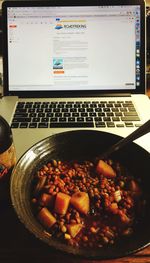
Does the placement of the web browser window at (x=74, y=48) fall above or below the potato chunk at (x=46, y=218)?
above

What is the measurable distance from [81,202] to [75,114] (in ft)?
1.60

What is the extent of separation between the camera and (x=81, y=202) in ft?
1.90

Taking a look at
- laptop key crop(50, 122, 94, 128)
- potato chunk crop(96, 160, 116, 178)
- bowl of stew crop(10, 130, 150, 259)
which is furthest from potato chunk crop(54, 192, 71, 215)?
laptop key crop(50, 122, 94, 128)

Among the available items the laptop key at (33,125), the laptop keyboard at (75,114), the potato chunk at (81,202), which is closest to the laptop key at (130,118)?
the laptop keyboard at (75,114)

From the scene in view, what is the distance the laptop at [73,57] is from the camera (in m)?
1.07

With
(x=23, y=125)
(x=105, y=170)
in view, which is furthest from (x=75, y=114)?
(x=105, y=170)

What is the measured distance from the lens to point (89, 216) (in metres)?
0.59

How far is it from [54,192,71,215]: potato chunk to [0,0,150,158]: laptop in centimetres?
50

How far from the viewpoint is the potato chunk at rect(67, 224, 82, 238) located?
0.54m

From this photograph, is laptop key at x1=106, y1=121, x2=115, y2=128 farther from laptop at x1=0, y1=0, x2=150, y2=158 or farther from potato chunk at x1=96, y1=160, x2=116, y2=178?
potato chunk at x1=96, y1=160, x2=116, y2=178

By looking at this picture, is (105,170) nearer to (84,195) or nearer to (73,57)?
(84,195)

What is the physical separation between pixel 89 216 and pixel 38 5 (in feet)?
2.66

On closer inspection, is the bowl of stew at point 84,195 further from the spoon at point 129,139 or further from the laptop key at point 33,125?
the laptop key at point 33,125

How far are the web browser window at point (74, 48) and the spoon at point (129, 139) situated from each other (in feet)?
1.57
